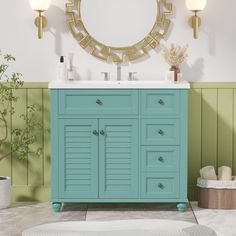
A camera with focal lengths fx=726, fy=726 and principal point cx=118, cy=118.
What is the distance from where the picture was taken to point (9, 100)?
5.07 metres

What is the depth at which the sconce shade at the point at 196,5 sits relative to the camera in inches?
201

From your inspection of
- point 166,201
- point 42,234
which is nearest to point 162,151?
point 166,201

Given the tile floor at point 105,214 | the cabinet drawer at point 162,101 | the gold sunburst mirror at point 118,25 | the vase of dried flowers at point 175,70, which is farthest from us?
the gold sunburst mirror at point 118,25

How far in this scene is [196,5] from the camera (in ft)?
16.8

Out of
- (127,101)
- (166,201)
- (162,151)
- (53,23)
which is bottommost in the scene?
(166,201)

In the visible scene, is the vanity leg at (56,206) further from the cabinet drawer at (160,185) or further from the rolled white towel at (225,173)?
the rolled white towel at (225,173)

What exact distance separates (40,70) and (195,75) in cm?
113

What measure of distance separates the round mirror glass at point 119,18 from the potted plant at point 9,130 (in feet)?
2.08

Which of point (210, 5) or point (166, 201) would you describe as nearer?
point (166, 201)

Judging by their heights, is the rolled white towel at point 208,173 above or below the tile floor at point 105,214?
above

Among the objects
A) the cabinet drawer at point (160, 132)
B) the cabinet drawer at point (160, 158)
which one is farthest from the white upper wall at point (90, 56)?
the cabinet drawer at point (160, 158)

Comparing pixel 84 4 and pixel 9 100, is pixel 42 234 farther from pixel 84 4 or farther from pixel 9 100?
pixel 84 4

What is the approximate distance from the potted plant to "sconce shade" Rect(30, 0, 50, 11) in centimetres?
39

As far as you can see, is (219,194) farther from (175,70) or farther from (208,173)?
(175,70)
